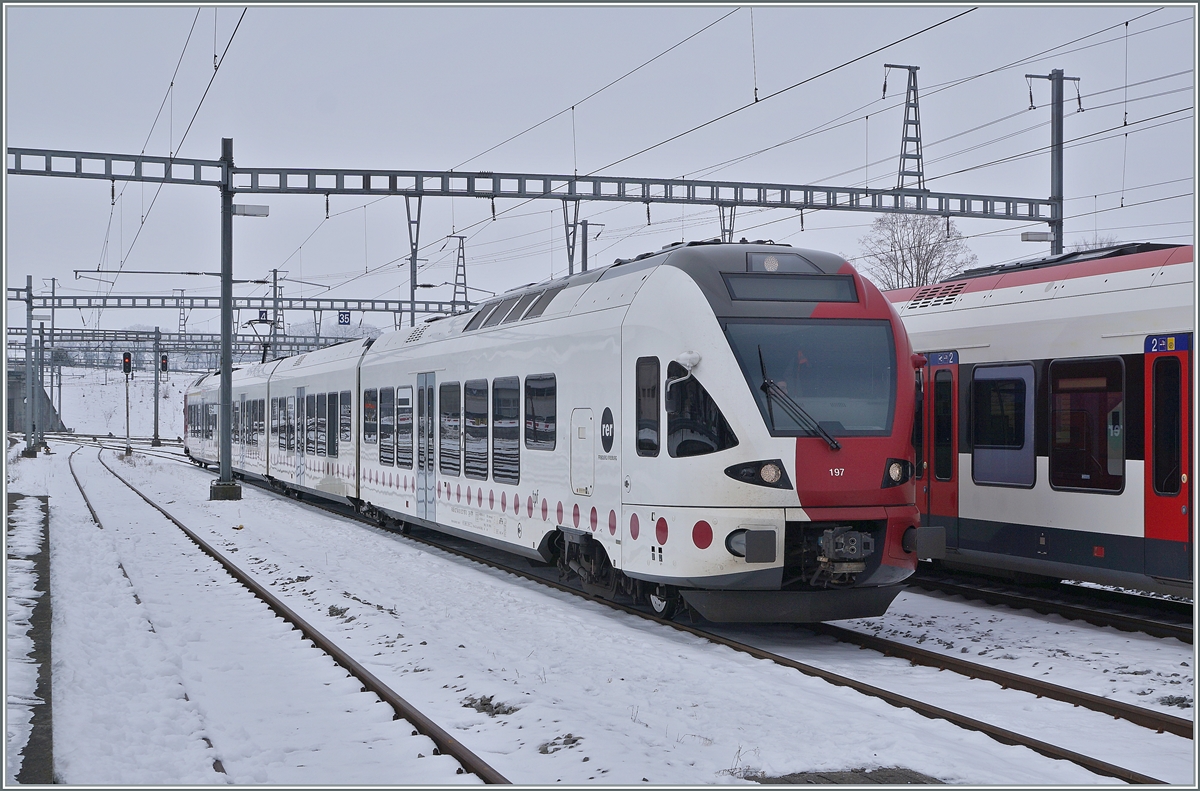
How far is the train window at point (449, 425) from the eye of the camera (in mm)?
14586

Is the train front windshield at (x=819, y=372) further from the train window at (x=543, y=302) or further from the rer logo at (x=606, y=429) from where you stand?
the train window at (x=543, y=302)

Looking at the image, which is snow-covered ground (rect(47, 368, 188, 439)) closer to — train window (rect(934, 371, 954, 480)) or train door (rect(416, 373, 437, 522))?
train door (rect(416, 373, 437, 522))

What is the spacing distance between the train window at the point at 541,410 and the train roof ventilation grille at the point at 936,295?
14.9 ft

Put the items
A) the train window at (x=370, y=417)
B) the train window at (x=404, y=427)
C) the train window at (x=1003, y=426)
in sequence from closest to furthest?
the train window at (x=1003, y=426) → the train window at (x=404, y=427) → the train window at (x=370, y=417)

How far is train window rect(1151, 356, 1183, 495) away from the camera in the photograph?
9.58 m

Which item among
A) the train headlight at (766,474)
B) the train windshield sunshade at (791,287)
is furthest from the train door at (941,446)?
the train headlight at (766,474)

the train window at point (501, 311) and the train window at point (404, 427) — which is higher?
the train window at point (501, 311)

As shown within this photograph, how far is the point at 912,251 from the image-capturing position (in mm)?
48781

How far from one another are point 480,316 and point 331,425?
7857 mm

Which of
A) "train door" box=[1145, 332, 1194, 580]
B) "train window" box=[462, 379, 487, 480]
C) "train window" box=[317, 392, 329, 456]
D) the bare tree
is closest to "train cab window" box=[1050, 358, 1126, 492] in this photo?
"train door" box=[1145, 332, 1194, 580]

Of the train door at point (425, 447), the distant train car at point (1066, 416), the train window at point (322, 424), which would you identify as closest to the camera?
the distant train car at point (1066, 416)

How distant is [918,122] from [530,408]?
18.5 meters

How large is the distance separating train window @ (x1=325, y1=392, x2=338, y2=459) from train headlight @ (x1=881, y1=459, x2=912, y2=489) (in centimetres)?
1384

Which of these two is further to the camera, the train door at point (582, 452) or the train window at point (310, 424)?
the train window at point (310, 424)
